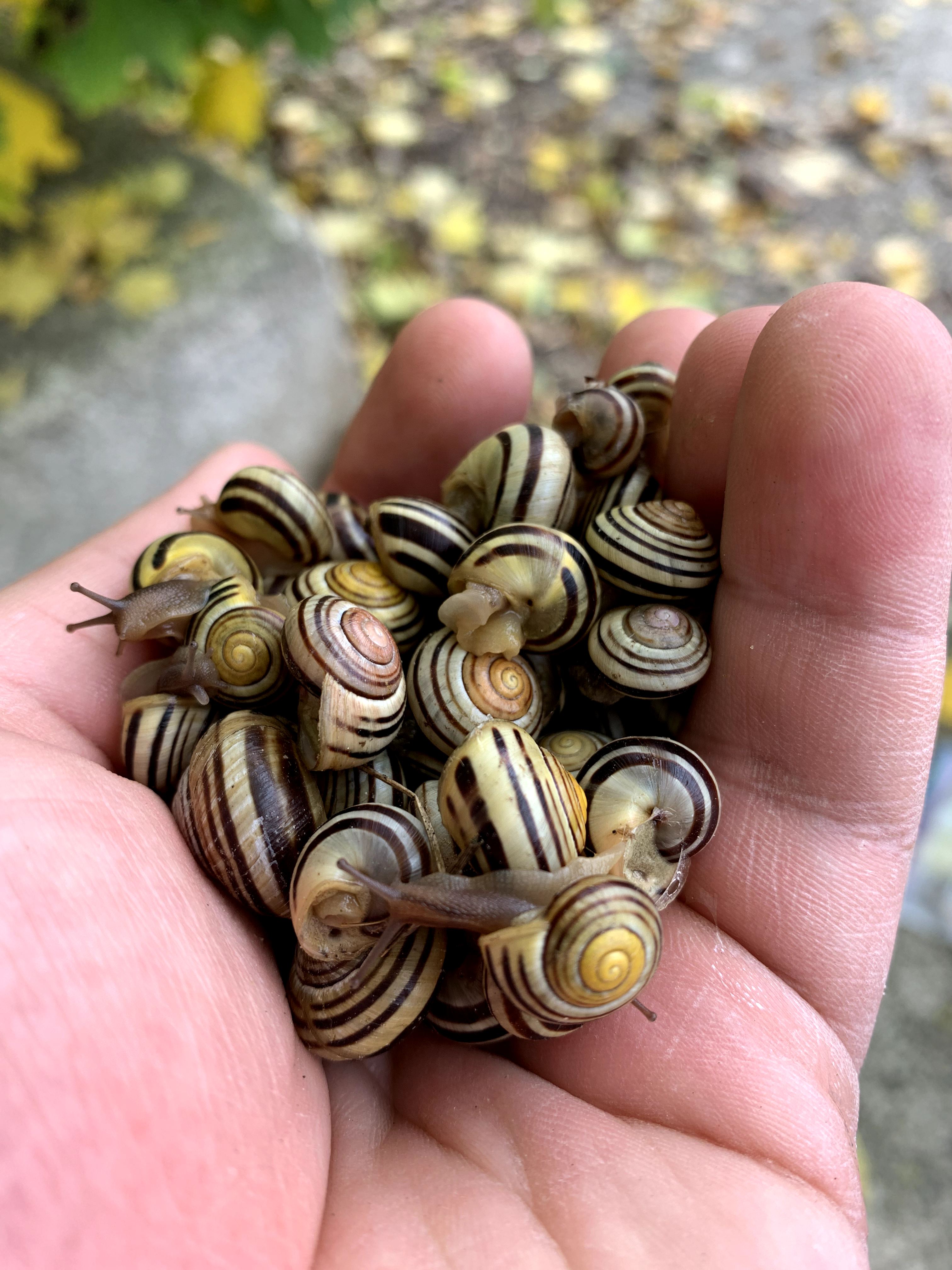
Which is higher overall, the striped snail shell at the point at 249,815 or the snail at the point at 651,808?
the striped snail shell at the point at 249,815

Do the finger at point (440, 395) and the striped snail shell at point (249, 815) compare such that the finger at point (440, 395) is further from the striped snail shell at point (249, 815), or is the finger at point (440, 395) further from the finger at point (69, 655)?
the striped snail shell at point (249, 815)

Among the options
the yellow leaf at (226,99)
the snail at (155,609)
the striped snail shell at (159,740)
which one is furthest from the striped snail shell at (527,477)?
the yellow leaf at (226,99)

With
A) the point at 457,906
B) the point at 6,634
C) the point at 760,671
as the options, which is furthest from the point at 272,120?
the point at 457,906

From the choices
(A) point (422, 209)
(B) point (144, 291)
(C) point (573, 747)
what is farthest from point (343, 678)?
(A) point (422, 209)

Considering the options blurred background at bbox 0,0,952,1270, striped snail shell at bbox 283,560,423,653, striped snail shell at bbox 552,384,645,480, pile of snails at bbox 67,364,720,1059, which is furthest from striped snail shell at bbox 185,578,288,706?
blurred background at bbox 0,0,952,1270

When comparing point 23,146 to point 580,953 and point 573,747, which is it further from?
point 580,953

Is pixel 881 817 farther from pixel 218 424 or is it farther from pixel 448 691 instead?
pixel 218 424
